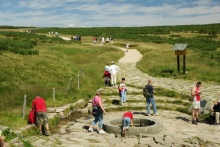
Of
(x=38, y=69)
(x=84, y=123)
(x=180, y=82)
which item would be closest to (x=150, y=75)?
(x=180, y=82)

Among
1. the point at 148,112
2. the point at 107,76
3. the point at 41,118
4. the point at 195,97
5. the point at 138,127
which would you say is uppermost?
the point at 107,76

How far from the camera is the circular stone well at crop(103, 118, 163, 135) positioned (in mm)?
11432

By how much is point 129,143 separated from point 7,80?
39.3 feet

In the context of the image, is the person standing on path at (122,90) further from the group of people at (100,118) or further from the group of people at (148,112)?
the group of people at (100,118)

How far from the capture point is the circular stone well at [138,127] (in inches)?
450

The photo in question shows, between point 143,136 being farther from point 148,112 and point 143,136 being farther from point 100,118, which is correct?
point 148,112

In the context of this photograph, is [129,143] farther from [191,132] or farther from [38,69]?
[38,69]

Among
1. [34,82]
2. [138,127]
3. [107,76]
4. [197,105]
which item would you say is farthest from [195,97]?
[34,82]

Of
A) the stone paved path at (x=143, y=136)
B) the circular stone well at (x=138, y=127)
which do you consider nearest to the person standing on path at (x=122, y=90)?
the stone paved path at (x=143, y=136)

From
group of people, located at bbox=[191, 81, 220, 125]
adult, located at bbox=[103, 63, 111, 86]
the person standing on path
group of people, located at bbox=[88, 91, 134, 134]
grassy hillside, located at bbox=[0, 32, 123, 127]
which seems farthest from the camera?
adult, located at bbox=[103, 63, 111, 86]

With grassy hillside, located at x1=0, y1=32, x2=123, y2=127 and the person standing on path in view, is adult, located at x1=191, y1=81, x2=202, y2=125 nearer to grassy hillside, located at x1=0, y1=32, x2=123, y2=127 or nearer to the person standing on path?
the person standing on path

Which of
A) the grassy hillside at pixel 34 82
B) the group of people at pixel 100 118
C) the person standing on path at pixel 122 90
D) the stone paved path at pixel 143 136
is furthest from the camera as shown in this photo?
the person standing on path at pixel 122 90

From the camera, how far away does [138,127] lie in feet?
37.7

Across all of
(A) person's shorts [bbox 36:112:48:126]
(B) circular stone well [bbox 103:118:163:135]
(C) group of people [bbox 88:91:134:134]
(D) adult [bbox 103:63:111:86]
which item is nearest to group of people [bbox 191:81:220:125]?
(B) circular stone well [bbox 103:118:163:135]
